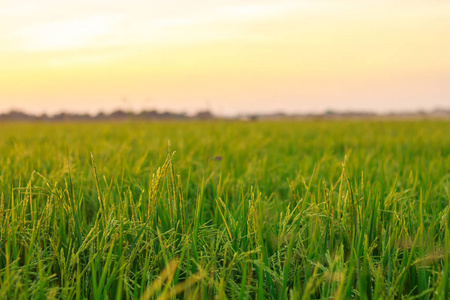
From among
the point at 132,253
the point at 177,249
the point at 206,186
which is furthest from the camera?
the point at 206,186

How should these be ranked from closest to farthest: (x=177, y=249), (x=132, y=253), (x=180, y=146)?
(x=132, y=253) < (x=177, y=249) < (x=180, y=146)

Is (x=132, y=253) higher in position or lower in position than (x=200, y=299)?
higher

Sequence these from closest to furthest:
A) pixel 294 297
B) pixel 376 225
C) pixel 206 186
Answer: pixel 294 297
pixel 376 225
pixel 206 186

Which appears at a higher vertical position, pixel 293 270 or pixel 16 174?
pixel 16 174

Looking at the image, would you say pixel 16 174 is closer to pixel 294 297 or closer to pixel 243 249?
pixel 243 249

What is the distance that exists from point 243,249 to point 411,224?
0.77 m

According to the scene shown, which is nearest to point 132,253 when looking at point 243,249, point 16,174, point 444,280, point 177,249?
point 177,249

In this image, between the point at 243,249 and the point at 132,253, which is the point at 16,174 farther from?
the point at 243,249

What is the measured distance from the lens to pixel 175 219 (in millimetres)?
1311

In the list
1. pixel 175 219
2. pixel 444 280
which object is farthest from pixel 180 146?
pixel 444 280

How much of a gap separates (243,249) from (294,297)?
29cm

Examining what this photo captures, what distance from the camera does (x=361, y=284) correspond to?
0.97 m

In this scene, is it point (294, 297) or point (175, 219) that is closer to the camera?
point (294, 297)

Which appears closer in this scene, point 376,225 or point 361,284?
point 361,284
